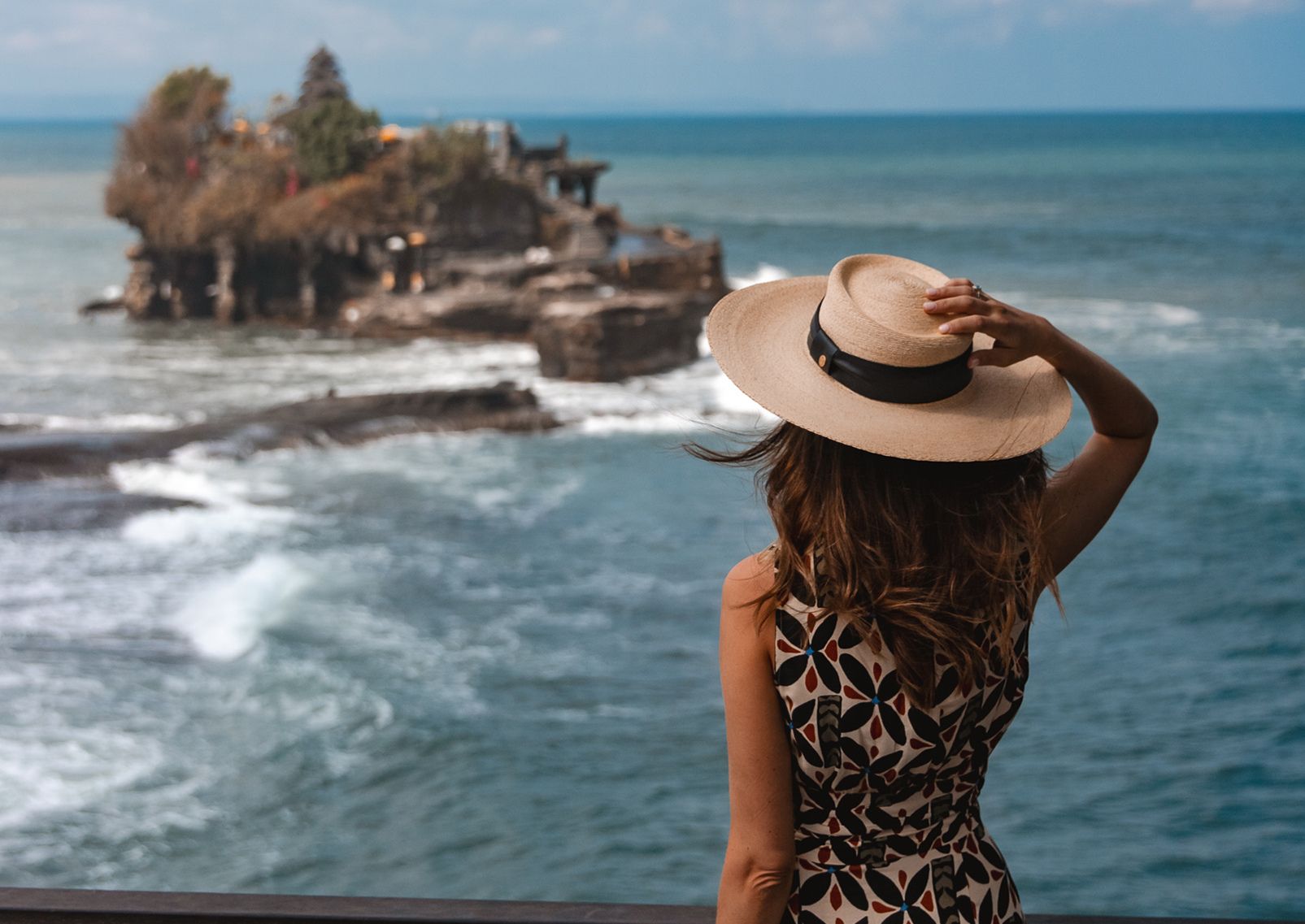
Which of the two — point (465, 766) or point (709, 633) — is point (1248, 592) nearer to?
point (709, 633)

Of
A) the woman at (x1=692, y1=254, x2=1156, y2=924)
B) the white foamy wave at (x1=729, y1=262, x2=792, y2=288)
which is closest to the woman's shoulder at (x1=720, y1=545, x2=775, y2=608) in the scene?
the woman at (x1=692, y1=254, x2=1156, y2=924)

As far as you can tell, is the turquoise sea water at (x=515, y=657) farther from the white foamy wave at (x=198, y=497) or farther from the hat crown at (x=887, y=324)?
the hat crown at (x=887, y=324)

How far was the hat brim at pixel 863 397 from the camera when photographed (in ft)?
4.32

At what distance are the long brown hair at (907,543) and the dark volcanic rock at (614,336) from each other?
2327 centimetres

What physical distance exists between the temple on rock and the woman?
27302mm

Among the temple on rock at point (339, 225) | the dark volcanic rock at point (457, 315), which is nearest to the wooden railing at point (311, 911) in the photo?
the dark volcanic rock at point (457, 315)

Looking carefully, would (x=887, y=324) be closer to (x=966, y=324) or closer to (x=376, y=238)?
(x=966, y=324)

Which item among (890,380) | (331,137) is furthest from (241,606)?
(331,137)

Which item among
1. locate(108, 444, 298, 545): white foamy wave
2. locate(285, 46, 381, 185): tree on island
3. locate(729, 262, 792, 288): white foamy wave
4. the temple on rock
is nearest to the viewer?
locate(108, 444, 298, 545): white foamy wave

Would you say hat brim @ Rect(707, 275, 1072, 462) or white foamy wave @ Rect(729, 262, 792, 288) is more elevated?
hat brim @ Rect(707, 275, 1072, 462)

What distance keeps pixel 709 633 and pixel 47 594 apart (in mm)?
7719

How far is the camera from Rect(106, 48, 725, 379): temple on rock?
29.3 meters

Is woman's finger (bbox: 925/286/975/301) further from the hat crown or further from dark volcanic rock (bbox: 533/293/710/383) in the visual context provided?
dark volcanic rock (bbox: 533/293/710/383)

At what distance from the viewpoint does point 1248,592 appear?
1802 cm
